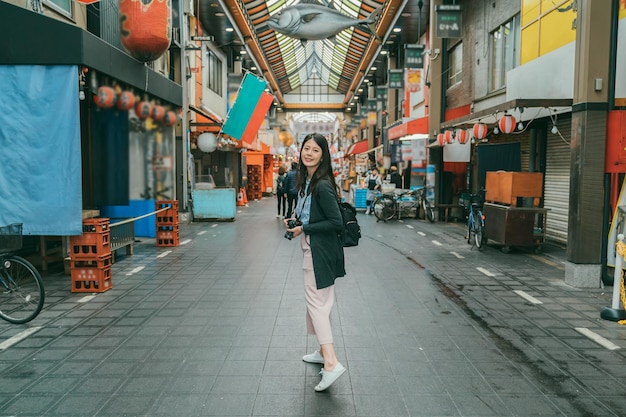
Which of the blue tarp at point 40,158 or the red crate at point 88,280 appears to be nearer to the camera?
the blue tarp at point 40,158

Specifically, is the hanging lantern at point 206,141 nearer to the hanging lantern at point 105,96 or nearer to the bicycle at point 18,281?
the hanging lantern at point 105,96

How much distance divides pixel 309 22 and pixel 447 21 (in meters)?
5.47

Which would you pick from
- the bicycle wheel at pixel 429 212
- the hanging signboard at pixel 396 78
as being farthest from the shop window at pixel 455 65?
the bicycle wheel at pixel 429 212

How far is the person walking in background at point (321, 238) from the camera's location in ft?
13.1

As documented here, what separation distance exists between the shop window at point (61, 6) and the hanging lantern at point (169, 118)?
2431 millimetres

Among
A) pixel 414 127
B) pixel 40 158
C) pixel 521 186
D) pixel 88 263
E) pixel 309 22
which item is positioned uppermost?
pixel 309 22

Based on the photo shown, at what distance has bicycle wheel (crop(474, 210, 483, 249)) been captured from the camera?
37.1 ft

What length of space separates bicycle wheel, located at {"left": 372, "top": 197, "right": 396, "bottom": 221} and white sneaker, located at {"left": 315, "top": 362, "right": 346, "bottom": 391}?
46.0 feet

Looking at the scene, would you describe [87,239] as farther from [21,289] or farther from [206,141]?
[206,141]

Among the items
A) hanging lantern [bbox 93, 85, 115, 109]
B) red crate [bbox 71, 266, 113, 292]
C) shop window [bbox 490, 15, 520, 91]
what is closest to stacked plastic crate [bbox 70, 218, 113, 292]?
red crate [bbox 71, 266, 113, 292]

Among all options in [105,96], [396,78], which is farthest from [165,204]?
[396,78]

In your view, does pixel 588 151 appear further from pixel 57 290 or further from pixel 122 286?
pixel 57 290

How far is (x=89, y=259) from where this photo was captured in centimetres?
722

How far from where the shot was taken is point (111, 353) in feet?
15.8
